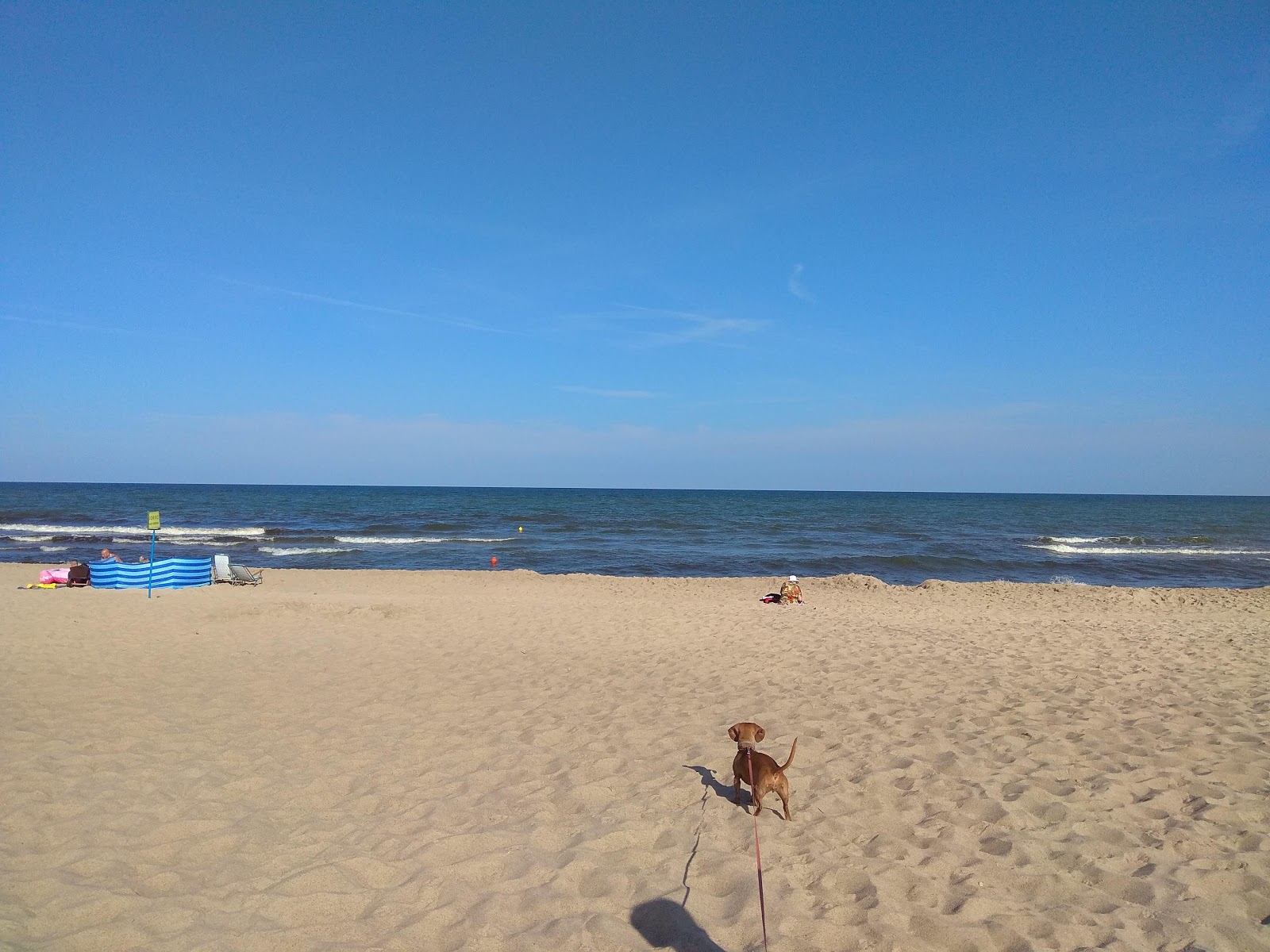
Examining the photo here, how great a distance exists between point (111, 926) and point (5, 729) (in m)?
3.71

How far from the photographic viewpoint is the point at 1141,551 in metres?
31.4

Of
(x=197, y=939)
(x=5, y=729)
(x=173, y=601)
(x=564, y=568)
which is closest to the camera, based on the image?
(x=197, y=939)

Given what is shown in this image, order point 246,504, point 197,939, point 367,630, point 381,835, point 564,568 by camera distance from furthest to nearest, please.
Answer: point 246,504 < point 564,568 < point 367,630 < point 381,835 < point 197,939

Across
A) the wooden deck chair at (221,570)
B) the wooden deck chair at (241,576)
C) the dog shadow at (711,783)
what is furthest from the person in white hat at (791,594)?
the wooden deck chair at (221,570)

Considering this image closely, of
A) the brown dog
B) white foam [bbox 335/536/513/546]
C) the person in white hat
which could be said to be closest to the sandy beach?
the brown dog

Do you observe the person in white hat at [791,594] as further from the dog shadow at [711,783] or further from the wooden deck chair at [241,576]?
the wooden deck chair at [241,576]

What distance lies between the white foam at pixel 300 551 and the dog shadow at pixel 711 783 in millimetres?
24975

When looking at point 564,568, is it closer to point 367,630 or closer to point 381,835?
point 367,630

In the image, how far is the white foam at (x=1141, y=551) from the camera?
3020 centimetres

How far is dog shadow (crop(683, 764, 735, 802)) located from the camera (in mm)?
4488

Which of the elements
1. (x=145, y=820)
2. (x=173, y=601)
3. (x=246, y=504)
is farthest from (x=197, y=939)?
(x=246, y=504)

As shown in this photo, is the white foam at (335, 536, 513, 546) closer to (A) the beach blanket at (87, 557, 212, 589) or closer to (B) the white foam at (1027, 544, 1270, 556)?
(A) the beach blanket at (87, 557, 212, 589)

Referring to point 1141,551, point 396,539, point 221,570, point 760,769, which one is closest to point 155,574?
point 221,570

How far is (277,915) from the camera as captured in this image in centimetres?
330
